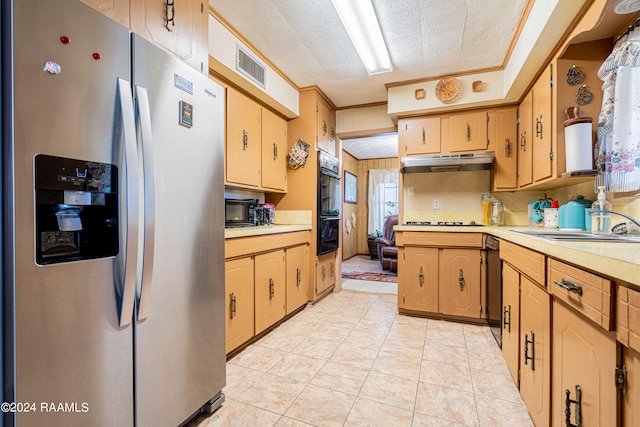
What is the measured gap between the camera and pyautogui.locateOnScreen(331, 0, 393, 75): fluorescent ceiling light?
6.61ft

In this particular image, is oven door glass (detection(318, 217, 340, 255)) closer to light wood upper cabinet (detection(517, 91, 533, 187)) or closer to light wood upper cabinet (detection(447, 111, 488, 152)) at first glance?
light wood upper cabinet (detection(447, 111, 488, 152))

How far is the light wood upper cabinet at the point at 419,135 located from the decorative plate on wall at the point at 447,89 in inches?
9.5

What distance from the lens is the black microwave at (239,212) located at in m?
2.66

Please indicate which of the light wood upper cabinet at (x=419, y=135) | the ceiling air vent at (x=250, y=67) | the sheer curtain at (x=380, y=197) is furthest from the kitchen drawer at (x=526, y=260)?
the sheer curtain at (x=380, y=197)

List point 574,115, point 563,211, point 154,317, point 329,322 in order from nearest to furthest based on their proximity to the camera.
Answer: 1. point 154,317
2. point 574,115
3. point 563,211
4. point 329,322

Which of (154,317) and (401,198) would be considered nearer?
(154,317)

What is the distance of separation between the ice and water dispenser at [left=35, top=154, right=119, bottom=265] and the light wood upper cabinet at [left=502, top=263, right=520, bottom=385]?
2.01 metres

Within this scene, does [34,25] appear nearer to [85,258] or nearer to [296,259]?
[85,258]

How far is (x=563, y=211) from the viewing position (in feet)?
6.60

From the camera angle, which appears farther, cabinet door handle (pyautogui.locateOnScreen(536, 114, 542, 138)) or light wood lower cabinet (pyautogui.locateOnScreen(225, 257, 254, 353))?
cabinet door handle (pyautogui.locateOnScreen(536, 114, 542, 138))

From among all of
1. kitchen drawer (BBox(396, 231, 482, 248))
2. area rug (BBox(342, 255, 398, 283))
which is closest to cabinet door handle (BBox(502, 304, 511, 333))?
kitchen drawer (BBox(396, 231, 482, 248))

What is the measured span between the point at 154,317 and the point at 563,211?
8.35 ft

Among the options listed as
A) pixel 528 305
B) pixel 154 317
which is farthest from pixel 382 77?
pixel 154 317

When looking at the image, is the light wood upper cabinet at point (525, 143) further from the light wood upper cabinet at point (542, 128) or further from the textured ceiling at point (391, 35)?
the textured ceiling at point (391, 35)
